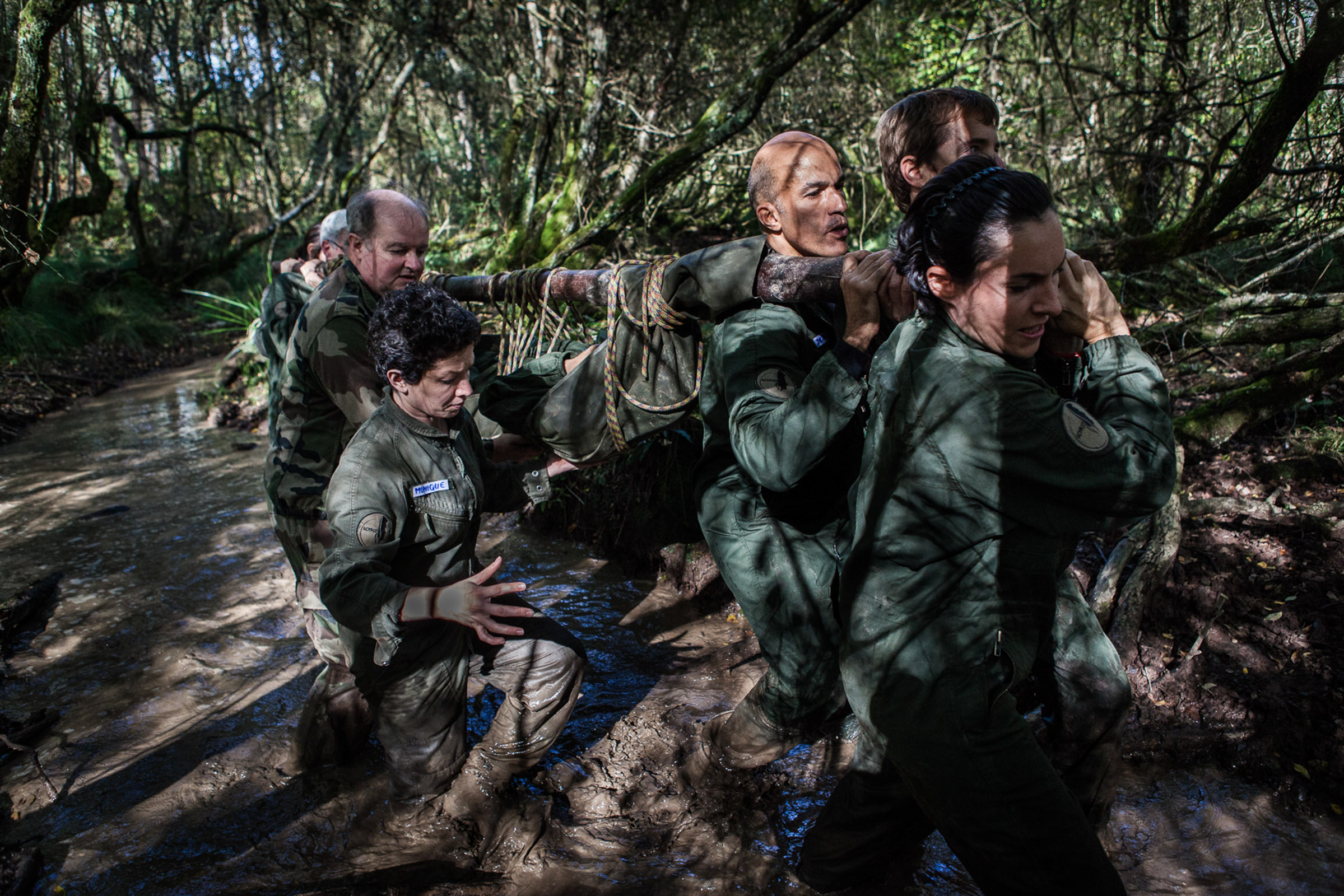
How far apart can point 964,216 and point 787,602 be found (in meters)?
1.32

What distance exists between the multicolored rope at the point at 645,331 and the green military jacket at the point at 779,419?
0.16 meters

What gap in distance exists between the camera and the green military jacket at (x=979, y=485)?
170cm

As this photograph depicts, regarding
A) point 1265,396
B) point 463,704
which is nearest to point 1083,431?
point 463,704

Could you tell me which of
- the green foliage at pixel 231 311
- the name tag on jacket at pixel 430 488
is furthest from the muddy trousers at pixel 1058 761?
the green foliage at pixel 231 311

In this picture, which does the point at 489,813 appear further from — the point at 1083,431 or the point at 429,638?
the point at 1083,431

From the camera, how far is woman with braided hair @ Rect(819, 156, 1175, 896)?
171 centimetres

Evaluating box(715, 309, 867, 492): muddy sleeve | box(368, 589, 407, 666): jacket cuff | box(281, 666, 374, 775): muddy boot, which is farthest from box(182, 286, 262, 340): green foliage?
box(715, 309, 867, 492): muddy sleeve

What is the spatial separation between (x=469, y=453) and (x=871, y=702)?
1586 mm

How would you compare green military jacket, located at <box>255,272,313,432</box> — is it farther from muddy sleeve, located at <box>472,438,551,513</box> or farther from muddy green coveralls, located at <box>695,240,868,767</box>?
muddy green coveralls, located at <box>695,240,868,767</box>

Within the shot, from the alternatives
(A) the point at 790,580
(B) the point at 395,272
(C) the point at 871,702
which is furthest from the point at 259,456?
(C) the point at 871,702

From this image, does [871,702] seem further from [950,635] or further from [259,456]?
[259,456]

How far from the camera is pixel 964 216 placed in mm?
1723

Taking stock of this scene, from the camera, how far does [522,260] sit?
7176 mm

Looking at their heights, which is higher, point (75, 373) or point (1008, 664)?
point (75, 373)
